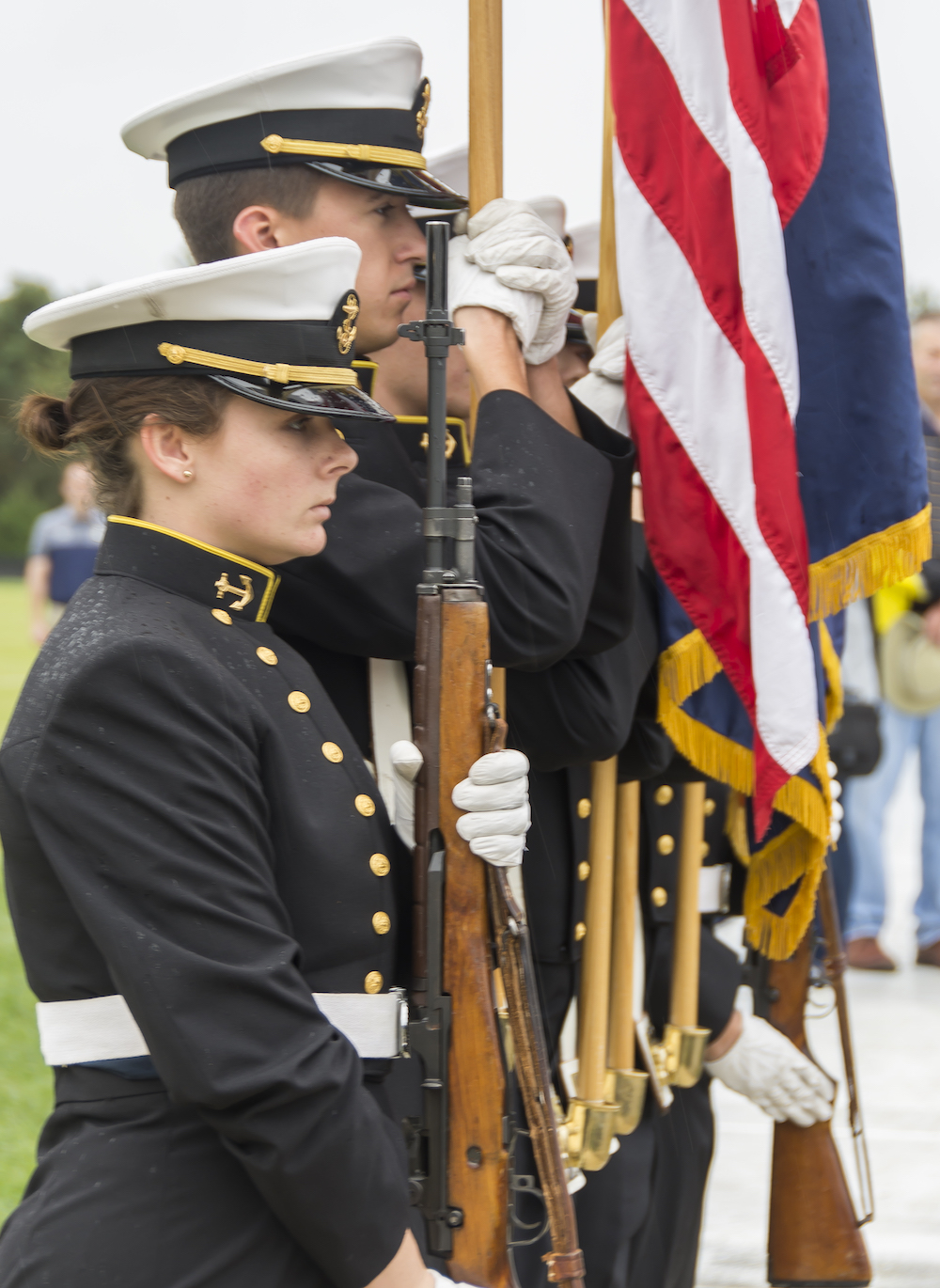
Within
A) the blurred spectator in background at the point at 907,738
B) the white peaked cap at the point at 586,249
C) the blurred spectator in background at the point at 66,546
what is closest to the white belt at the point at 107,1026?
the white peaked cap at the point at 586,249

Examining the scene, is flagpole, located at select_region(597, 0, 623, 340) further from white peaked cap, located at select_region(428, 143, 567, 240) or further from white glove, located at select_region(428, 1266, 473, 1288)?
white glove, located at select_region(428, 1266, 473, 1288)

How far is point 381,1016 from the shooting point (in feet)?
5.48

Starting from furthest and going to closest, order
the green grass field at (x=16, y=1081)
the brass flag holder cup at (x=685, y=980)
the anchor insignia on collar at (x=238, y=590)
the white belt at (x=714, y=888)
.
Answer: the green grass field at (x=16, y=1081) < the white belt at (x=714, y=888) < the brass flag holder cup at (x=685, y=980) < the anchor insignia on collar at (x=238, y=590)

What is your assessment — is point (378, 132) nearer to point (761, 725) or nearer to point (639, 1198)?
point (761, 725)

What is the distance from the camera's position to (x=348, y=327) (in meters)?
1.76

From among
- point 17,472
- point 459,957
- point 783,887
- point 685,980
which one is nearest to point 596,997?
point 685,980

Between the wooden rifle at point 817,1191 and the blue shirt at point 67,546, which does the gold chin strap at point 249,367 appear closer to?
the wooden rifle at point 817,1191

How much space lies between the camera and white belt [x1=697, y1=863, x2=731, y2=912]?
9.84 ft

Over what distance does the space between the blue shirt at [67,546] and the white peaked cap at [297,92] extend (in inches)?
292

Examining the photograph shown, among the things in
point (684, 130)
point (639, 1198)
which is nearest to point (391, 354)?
point (684, 130)

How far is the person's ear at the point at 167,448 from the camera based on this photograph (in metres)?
1.62

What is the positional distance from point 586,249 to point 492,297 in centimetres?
103

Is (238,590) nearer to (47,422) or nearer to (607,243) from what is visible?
(47,422)

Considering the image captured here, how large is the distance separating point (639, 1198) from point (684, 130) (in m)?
1.85
